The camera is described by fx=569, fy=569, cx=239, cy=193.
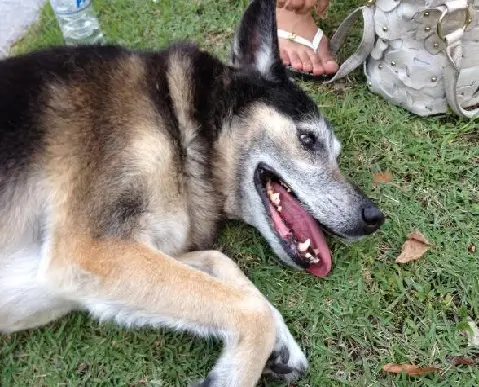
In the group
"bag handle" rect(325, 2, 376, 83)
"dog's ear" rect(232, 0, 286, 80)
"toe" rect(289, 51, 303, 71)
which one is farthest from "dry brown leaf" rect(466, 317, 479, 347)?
"toe" rect(289, 51, 303, 71)

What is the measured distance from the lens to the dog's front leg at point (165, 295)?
269cm

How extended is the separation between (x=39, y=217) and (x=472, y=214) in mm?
2510

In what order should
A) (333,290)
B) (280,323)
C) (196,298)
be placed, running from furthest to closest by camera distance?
(333,290), (280,323), (196,298)

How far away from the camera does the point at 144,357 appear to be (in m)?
3.02

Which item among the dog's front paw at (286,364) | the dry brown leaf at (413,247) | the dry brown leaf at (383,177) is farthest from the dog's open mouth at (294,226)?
the dry brown leaf at (383,177)

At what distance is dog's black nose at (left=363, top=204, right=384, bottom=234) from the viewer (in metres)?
3.15

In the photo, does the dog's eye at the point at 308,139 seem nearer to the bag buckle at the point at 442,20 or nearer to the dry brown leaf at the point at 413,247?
the dry brown leaf at the point at 413,247

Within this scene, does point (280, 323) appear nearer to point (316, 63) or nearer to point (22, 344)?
point (22, 344)

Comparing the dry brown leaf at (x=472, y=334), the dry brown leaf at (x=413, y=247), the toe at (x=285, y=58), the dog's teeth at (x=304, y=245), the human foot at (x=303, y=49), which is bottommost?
the dry brown leaf at (x=472, y=334)

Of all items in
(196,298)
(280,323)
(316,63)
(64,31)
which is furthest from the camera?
(64,31)

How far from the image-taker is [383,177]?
377 cm

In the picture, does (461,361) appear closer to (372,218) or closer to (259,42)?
(372,218)

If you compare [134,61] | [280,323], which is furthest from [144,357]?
[134,61]

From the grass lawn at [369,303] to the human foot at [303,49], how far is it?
0.66 m
